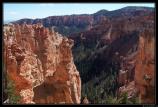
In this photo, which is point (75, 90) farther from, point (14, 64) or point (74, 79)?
point (14, 64)

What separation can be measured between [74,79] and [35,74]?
7.48ft

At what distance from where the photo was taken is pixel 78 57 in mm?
25094

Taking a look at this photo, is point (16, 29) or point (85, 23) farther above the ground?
point (16, 29)

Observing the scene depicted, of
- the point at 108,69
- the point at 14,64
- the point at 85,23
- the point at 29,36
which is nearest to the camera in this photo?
the point at 14,64

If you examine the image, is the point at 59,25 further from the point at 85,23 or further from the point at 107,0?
the point at 107,0

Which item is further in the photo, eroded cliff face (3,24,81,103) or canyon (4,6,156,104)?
eroded cliff face (3,24,81,103)

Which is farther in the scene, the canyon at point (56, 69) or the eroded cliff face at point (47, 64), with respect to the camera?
the eroded cliff face at point (47, 64)

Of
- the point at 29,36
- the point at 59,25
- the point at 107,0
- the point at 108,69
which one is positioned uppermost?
the point at 107,0

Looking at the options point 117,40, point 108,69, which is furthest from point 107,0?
point 117,40

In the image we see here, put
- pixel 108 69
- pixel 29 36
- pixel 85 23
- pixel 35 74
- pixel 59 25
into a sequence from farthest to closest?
pixel 85 23 < pixel 59 25 < pixel 108 69 < pixel 29 36 < pixel 35 74

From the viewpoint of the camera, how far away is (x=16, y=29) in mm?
8992

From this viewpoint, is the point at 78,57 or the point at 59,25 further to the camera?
the point at 59,25

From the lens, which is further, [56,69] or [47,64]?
[56,69]

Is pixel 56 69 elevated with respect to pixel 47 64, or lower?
lower
